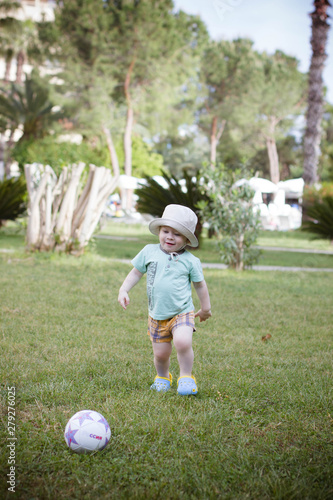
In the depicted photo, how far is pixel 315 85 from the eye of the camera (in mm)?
17047

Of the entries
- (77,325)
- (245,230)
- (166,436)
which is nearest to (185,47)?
(245,230)

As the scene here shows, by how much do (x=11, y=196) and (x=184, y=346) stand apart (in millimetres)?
9037

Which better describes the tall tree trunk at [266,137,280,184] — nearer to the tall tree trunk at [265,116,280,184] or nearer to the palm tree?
the tall tree trunk at [265,116,280,184]

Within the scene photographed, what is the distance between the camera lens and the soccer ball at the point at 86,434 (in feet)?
7.45

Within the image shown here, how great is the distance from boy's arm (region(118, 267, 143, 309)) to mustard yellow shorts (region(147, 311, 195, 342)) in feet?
0.70

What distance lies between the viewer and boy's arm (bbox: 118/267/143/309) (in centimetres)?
313

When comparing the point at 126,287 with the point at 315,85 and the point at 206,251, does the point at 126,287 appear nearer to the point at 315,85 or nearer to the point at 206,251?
the point at 206,251

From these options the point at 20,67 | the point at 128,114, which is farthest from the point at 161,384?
the point at 20,67

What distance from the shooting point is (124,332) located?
435 centimetres

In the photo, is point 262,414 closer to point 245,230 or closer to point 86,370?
point 86,370

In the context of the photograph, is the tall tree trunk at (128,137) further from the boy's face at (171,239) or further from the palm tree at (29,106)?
the boy's face at (171,239)

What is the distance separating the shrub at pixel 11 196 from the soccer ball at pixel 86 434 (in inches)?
370

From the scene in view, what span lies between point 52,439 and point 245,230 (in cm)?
628

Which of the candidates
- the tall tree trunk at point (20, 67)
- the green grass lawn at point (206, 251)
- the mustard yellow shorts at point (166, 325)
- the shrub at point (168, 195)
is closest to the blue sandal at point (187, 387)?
the mustard yellow shorts at point (166, 325)
